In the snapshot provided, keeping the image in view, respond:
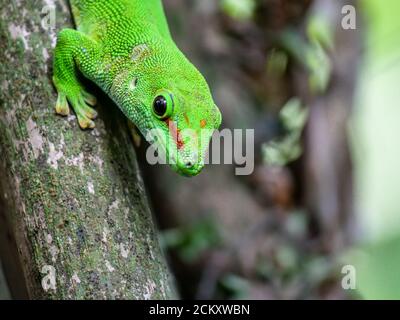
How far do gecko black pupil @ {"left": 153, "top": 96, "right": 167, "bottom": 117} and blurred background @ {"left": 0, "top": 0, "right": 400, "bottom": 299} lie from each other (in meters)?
1.46

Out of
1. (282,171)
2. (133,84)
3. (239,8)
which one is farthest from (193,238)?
(239,8)

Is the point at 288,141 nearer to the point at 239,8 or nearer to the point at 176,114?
the point at 239,8

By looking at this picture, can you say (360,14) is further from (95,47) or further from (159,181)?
(95,47)

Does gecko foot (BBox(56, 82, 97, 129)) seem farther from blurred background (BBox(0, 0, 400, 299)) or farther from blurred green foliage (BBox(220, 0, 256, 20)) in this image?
blurred green foliage (BBox(220, 0, 256, 20))

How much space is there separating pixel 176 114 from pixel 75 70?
506 mm

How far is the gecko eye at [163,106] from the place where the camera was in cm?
217

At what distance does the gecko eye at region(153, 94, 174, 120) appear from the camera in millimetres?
2170

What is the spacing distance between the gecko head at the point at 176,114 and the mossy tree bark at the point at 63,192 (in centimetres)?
12

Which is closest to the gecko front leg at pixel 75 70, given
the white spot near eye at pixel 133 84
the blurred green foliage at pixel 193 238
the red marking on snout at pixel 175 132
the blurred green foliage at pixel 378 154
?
the white spot near eye at pixel 133 84

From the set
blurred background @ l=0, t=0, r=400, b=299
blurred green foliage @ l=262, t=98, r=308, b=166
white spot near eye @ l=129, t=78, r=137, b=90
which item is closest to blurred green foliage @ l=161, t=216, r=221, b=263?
blurred background @ l=0, t=0, r=400, b=299

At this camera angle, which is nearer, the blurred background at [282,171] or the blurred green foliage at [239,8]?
the blurred background at [282,171]

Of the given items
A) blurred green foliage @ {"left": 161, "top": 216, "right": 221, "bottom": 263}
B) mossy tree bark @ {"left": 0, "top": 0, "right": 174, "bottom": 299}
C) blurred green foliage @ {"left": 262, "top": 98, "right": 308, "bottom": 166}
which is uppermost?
mossy tree bark @ {"left": 0, "top": 0, "right": 174, "bottom": 299}

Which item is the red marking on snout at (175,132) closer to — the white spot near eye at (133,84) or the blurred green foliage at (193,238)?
the white spot near eye at (133,84)

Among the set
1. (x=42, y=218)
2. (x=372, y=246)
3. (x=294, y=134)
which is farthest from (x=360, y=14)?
(x=42, y=218)
